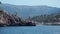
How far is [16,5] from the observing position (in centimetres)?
866

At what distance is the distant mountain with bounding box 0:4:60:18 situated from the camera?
8.59 metres

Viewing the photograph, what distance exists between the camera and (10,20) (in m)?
8.70

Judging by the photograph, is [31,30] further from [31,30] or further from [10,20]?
[10,20]

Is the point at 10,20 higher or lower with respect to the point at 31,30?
higher

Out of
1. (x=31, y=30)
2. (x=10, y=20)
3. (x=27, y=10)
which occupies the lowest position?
(x=31, y=30)

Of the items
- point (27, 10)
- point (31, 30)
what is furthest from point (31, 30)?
point (27, 10)

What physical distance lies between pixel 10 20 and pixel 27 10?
709mm

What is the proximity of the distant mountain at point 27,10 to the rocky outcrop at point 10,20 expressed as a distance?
180 millimetres

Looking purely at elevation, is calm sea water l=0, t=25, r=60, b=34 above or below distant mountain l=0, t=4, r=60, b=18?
below

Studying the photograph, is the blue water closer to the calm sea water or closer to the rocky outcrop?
the calm sea water

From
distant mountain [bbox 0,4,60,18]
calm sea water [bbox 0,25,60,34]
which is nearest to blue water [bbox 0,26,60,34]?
calm sea water [bbox 0,25,60,34]

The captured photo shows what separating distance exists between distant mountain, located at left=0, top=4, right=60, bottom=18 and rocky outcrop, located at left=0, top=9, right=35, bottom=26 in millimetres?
180

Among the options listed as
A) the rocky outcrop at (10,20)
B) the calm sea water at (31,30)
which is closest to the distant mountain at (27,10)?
the rocky outcrop at (10,20)

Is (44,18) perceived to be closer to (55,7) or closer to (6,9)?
(55,7)
